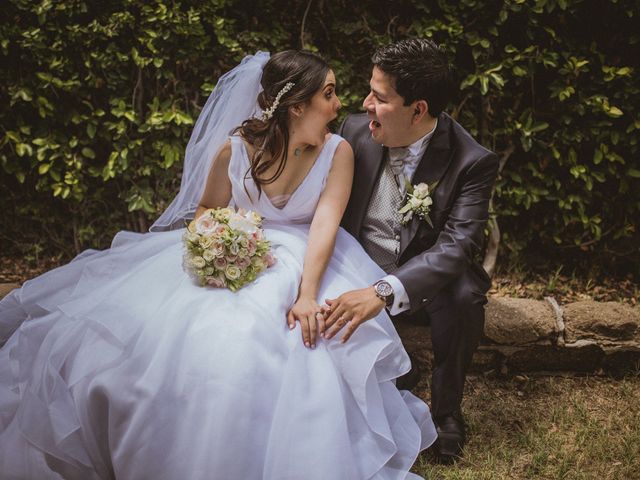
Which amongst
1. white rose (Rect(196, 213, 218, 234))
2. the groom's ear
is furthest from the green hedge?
white rose (Rect(196, 213, 218, 234))

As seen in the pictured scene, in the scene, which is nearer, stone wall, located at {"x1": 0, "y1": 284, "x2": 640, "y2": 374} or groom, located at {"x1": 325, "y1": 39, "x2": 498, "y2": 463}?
groom, located at {"x1": 325, "y1": 39, "x2": 498, "y2": 463}

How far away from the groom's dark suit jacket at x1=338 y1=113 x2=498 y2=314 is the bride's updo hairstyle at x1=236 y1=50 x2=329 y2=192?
476 mm

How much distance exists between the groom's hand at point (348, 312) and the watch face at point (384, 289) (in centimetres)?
9

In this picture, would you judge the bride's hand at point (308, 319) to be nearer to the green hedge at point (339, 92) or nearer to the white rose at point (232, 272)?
the white rose at point (232, 272)

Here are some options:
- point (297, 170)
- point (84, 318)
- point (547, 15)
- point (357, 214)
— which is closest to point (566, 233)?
point (547, 15)

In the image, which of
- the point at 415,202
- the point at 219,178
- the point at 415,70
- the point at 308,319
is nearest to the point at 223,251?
the point at 308,319

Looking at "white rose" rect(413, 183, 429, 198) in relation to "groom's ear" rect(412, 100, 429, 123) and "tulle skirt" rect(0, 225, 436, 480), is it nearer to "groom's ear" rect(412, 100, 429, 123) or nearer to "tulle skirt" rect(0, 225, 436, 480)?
"groom's ear" rect(412, 100, 429, 123)

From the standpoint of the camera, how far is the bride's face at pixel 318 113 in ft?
9.21

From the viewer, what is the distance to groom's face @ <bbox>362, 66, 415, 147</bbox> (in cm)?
277

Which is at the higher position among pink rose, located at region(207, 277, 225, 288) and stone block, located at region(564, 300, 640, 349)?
pink rose, located at region(207, 277, 225, 288)

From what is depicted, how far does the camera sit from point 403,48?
2.74 meters

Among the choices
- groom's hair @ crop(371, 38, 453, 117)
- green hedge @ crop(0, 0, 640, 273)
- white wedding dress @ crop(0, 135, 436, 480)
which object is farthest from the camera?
green hedge @ crop(0, 0, 640, 273)

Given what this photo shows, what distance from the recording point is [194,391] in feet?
6.80

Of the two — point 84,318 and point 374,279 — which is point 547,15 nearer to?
point 374,279
